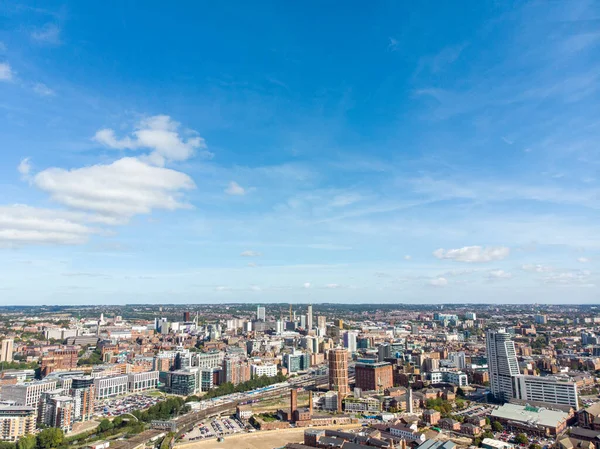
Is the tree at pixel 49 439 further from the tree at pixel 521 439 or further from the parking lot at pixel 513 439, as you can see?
the tree at pixel 521 439

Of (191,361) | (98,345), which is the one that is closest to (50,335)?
(98,345)

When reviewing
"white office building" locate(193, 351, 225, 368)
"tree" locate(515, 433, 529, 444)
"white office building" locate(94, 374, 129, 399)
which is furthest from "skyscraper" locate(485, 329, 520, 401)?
"white office building" locate(94, 374, 129, 399)

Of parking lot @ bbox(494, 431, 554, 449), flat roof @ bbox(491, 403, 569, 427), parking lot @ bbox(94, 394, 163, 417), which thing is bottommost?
parking lot @ bbox(94, 394, 163, 417)

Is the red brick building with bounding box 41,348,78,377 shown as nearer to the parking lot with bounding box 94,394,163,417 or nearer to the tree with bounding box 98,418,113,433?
the parking lot with bounding box 94,394,163,417

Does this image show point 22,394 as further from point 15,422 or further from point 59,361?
point 59,361

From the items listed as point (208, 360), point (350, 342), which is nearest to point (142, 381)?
point (208, 360)

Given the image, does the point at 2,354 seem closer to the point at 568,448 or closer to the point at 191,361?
the point at 191,361

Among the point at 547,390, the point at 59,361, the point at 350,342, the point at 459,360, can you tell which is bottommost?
the point at 459,360
